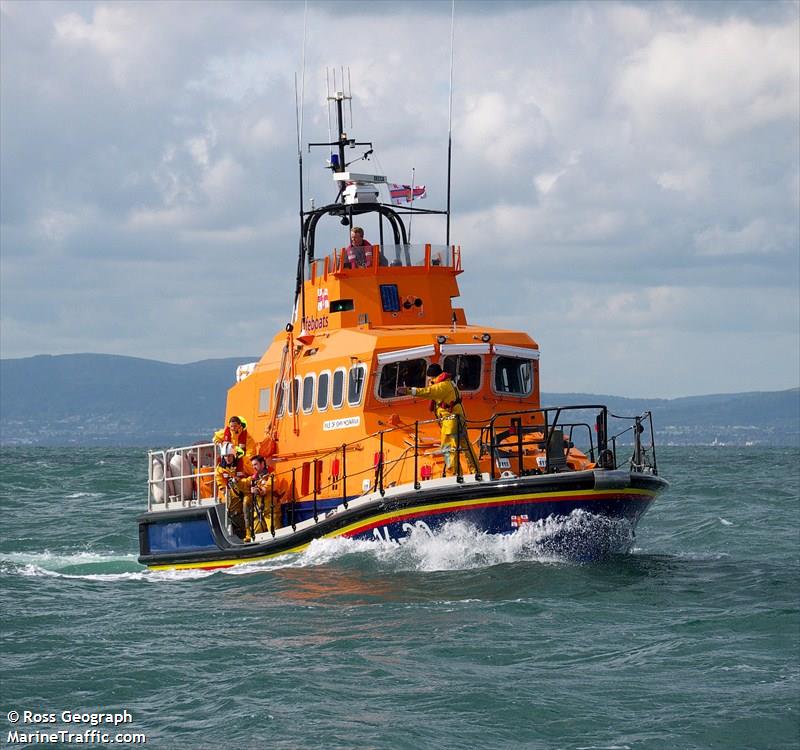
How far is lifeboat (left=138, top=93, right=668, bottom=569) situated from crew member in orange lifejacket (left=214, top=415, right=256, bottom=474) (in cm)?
4

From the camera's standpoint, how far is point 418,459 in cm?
1560

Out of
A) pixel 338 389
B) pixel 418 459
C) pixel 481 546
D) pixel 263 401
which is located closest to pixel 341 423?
pixel 338 389

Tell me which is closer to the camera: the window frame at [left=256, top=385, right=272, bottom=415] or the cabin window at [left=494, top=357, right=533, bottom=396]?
the cabin window at [left=494, top=357, right=533, bottom=396]

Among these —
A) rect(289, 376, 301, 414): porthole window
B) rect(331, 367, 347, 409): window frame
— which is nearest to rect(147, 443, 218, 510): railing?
rect(289, 376, 301, 414): porthole window

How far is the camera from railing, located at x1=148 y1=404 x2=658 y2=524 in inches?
583

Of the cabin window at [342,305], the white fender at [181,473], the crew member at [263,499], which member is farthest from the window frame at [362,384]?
the white fender at [181,473]

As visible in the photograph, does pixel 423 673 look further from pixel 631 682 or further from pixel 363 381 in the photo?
pixel 363 381

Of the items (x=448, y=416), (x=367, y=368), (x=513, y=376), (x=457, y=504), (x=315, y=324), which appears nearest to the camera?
(x=457, y=504)

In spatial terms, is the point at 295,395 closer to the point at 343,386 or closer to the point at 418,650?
the point at 343,386

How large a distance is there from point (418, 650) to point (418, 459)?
4498mm

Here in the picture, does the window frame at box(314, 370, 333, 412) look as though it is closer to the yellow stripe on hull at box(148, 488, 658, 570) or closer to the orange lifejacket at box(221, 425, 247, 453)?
the orange lifejacket at box(221, 425, 247, 453)

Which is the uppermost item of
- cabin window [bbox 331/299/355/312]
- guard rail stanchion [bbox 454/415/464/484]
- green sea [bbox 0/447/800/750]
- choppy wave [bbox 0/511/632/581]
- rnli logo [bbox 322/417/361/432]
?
cabin window [bbox 331/299/355/312]

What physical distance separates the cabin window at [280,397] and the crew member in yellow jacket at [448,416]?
3372mm

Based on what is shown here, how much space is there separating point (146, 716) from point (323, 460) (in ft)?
24.6
